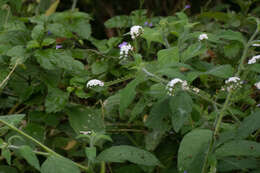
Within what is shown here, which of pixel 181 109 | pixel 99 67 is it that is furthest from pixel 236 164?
pixel 99 67

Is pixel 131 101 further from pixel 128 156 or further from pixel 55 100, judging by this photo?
pixel 55 100

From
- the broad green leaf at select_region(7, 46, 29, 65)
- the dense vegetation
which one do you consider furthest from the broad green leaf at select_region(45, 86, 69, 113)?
the broad green leaf at select_region(7, 46, 29, 65)

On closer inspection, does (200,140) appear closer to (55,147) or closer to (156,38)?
(156,38)

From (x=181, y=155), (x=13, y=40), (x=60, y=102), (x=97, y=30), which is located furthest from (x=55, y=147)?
(x=97, y=30)

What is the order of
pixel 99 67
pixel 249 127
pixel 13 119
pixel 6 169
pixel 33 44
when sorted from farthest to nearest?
pixel 99 67 → pixel 33 44 → pixel 6 169 → pixel 13 119 → pixel 249 127

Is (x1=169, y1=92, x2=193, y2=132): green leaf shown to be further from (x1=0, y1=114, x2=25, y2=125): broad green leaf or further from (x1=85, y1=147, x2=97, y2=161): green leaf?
(x1=0, y1=114, x2=25, y2=125): broad green leaf

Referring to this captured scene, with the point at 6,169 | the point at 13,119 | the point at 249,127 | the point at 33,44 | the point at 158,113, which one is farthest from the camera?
the point at 33,44

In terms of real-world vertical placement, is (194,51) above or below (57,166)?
Result: above
